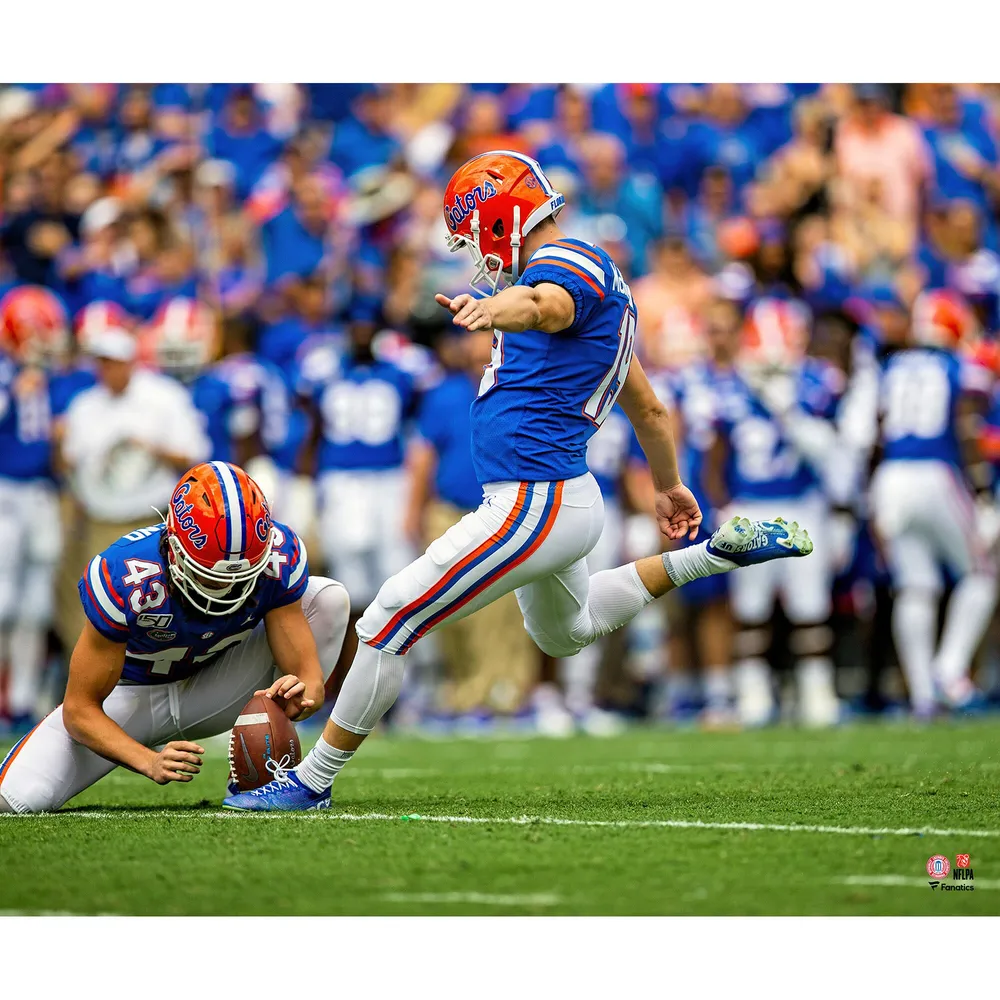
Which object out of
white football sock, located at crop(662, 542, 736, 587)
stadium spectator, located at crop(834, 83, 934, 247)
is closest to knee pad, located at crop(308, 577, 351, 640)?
white football sock, located at crop(662, 542, 736, 587)

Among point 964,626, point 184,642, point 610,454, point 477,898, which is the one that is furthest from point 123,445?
point 477,898

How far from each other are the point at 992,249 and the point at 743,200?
175 centimetres

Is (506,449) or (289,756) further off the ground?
(506,449)

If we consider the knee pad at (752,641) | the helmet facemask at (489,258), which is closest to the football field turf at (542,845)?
the helmet facemask at (489,258)

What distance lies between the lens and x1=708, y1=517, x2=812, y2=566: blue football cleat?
479 cm

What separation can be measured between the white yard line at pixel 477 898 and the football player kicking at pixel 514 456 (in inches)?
44.9

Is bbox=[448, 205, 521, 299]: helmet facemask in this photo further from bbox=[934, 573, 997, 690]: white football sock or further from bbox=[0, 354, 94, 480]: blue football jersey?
bbox=[0, 354, 94, 480]: blue football jersey

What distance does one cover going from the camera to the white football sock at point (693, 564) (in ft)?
16.0

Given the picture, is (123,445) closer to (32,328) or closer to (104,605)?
(32,328)

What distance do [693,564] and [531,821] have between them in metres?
1.02

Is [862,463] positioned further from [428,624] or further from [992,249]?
[428,624]

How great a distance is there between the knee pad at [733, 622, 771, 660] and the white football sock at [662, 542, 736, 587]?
13.0ft

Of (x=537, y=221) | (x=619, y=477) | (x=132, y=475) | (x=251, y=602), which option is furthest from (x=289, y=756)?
(x=619, y=477)

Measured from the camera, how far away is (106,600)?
4.45 metres
